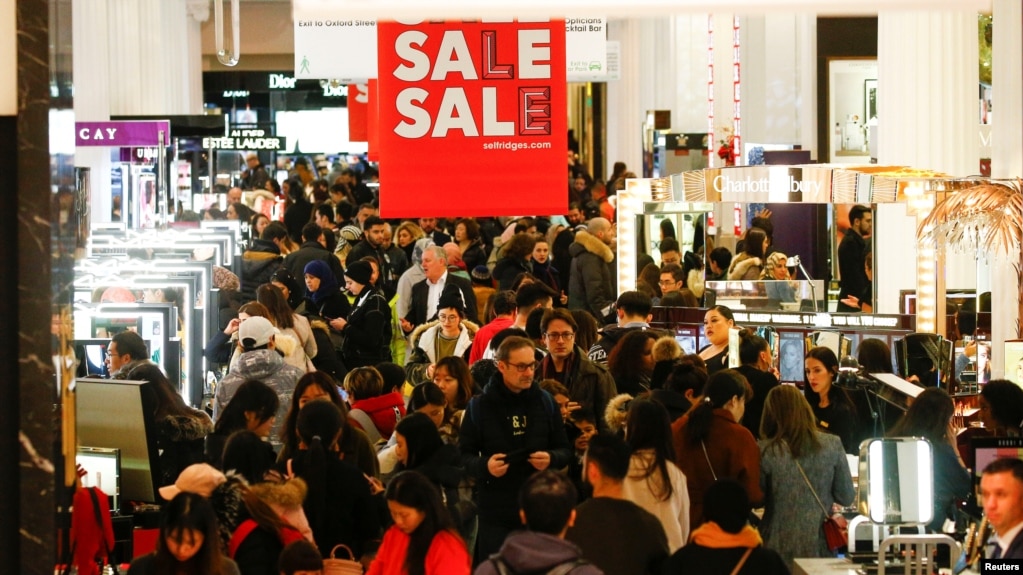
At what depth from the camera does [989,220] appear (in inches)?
335

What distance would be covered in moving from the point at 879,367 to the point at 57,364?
490 centimetres

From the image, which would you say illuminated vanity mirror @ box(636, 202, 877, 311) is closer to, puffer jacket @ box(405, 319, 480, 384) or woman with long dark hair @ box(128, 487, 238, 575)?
puffer jacket @ box(405, 319, 480, 384)

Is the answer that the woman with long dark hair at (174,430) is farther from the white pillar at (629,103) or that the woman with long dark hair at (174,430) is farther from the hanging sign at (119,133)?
the white pillar at (629,103)

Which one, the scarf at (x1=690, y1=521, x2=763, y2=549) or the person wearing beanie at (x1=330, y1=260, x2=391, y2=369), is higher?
the person wearing beanie at (x1=330, y1=260, x2=391, y2=369)

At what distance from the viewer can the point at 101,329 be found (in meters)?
9.31

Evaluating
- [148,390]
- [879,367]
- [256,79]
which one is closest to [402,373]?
[148,390]

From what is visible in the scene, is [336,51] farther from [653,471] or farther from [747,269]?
[653,471]

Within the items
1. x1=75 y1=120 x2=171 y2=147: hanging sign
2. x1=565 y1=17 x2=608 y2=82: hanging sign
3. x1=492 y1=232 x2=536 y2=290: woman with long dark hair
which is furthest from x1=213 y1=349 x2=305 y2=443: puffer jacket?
x1=75 y1=120 x2=171 y2=147: hanging sign

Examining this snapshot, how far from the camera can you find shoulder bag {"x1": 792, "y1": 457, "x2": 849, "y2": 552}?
628 centimetres

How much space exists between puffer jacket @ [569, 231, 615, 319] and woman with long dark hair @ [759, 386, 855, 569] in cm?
660

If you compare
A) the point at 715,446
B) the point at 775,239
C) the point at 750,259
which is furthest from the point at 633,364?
the point at 775,239

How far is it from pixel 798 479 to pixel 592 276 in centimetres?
683

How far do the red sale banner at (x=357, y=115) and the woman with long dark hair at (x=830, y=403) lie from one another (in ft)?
65.1

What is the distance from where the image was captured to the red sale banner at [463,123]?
27.3ft
